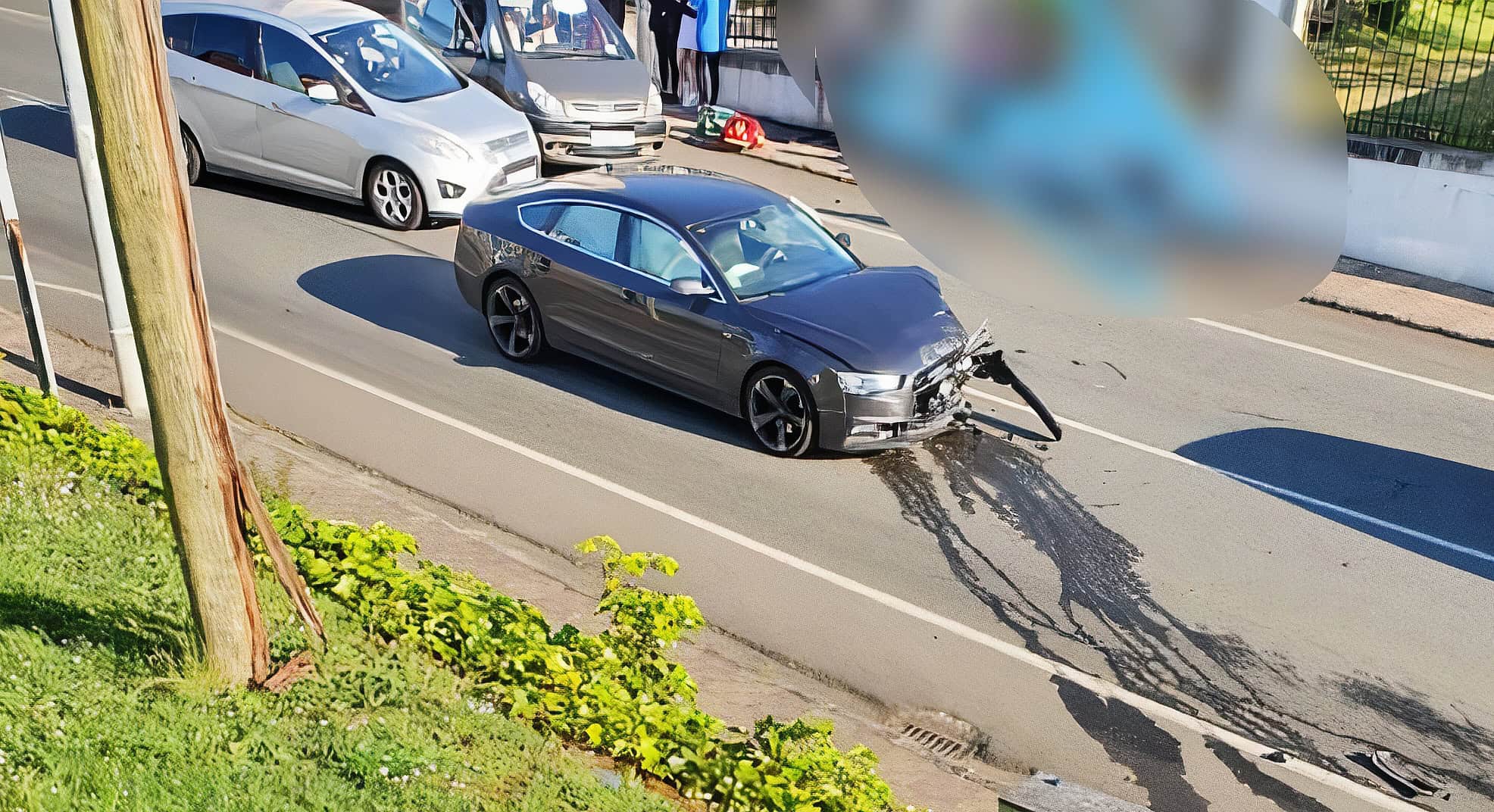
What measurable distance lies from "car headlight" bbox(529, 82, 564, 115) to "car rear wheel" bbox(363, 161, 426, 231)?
9.57ft

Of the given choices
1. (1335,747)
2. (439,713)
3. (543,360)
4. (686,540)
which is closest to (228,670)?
(439,713)

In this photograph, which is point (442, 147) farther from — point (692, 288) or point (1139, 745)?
point (1139, 745)

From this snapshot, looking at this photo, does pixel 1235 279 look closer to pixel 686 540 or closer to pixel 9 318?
pixel 686 540

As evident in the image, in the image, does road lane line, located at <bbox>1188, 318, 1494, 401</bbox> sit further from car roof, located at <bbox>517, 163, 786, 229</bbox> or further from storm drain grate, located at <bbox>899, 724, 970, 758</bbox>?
storm drain grate, located at <bbox>899, 724, 970, 758</bbox>

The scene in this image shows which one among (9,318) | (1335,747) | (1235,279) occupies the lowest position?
(1335,747)

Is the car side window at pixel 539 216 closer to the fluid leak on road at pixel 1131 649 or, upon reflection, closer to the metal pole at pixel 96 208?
the metal pole at pixel 96 208

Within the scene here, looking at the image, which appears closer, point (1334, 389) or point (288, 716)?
point (288, 716)

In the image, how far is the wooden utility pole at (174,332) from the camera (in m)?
3.69

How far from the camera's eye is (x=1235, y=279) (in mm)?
1158

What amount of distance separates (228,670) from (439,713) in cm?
79

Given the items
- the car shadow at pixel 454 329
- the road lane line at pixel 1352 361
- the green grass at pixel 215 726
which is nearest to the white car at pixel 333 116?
the car shadow at pixel 454 329

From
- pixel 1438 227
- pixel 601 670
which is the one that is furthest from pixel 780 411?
pixel 1438 227

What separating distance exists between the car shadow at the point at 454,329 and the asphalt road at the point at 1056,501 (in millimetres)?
40

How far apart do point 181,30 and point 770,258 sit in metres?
8.38
